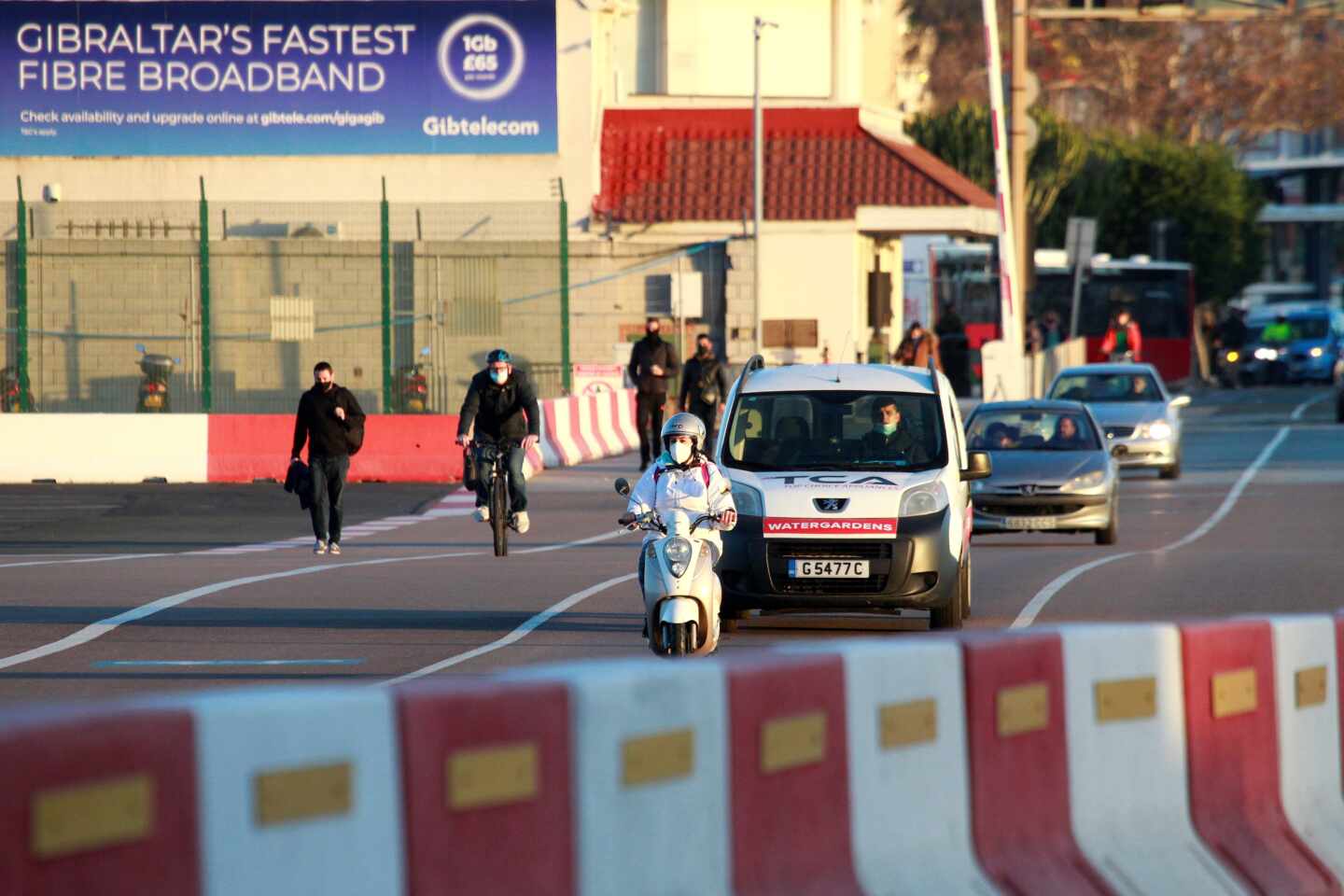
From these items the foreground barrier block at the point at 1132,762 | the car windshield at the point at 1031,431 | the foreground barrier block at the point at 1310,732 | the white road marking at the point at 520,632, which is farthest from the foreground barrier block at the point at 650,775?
the car windshield at the point at 1031,431

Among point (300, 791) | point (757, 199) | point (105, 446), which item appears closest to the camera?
point (300, 791)

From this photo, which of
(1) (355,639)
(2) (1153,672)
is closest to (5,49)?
(1) (355,639)

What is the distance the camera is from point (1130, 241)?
82.6 m

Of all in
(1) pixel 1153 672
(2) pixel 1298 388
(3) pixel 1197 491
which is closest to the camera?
(1) pixel 1153 672

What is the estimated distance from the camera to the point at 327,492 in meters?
21.7

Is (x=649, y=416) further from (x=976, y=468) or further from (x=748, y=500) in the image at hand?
(x=748, y=500)

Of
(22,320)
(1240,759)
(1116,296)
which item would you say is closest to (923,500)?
(1240,759)

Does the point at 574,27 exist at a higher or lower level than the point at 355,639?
higher

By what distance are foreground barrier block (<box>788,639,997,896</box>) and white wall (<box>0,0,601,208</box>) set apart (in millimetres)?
41226

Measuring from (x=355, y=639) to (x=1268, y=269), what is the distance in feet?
459

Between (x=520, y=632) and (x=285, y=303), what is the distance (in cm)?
2655

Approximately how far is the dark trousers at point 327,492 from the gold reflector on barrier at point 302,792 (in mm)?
16802

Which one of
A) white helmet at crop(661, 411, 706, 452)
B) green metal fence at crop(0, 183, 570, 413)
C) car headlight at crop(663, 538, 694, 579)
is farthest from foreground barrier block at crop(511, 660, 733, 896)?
green metal fence at crop(0, 183, 570, 413)

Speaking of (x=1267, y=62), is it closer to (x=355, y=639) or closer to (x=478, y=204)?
(x=478, y=204)
